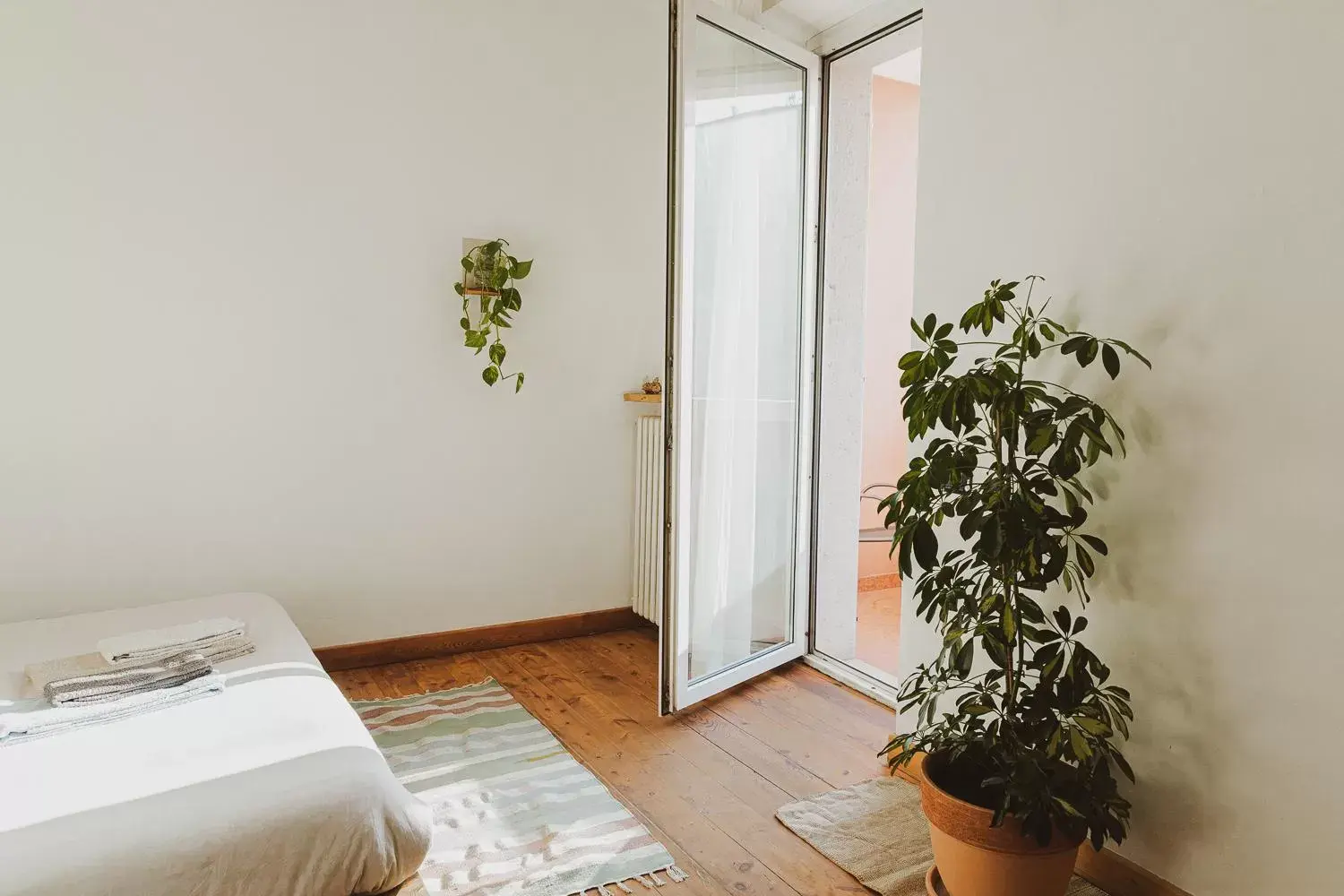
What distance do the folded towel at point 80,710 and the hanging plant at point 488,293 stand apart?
5.43 feet

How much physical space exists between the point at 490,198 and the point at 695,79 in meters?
1.08

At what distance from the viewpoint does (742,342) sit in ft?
10.1

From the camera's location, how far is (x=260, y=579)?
3.13 m

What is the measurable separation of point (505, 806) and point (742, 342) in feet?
5.44

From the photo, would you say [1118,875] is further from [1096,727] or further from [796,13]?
[796,13]

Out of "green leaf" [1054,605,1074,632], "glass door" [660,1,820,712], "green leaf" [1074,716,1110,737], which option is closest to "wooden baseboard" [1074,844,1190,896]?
"green leaf" [1074,716,1110,737]

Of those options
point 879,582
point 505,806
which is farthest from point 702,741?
point 879,582

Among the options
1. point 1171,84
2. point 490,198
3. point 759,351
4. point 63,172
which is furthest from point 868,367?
point 63,172

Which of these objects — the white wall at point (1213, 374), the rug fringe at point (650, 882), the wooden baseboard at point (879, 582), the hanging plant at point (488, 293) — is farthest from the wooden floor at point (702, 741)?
the wooden baseboard at point (879, 582)

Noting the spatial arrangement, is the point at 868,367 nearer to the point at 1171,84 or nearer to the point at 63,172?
the point at 1171,84

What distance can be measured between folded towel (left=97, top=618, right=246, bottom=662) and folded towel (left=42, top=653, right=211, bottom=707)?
0.03 m

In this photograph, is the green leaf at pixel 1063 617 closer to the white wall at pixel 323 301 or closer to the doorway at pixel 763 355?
the doorway at pixel 763 355

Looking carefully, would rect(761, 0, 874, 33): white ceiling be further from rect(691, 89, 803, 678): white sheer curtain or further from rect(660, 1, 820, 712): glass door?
rect(691, 89, 803, 678): white sheer curtain

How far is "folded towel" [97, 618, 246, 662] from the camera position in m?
2.15
